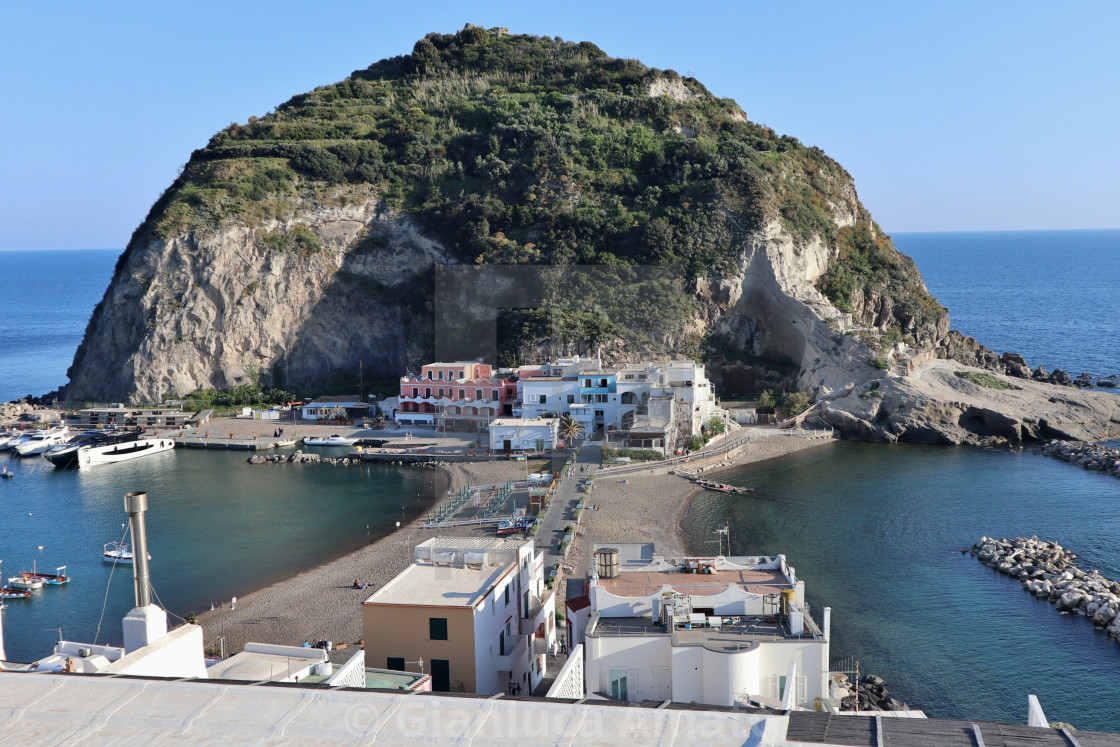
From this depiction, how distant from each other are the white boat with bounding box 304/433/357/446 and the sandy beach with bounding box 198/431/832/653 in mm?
8703

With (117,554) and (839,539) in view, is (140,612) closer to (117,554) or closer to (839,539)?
(117,554)

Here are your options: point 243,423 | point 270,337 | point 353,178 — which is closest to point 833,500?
point 243,423

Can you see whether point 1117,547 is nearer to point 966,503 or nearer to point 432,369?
point 966,503

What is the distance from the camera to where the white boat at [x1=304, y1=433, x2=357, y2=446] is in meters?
47.7

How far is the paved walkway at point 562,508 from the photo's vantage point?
28.2 metres

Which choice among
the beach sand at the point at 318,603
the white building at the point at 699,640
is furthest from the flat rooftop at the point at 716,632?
the beach sand at the point at 318,603

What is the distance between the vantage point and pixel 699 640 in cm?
1391

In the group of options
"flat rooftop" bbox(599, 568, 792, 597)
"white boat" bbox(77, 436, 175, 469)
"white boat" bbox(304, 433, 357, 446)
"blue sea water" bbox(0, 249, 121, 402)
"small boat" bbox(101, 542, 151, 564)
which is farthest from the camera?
"blue sea water" bbox(0, 249, 121, 402)

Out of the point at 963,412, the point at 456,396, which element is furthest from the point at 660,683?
the point at 963,412

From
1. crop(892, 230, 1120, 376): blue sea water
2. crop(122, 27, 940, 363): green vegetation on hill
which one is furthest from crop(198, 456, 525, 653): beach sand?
crop(892, 230, 1120, 376): blue sea water

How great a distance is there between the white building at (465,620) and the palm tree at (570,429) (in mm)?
24349

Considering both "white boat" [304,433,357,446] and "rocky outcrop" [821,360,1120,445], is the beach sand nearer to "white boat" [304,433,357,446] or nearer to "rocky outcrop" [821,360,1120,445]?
"white boat" [304,433,357,446]

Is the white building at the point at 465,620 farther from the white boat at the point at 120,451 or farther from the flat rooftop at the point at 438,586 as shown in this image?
the white boat at the point at 120,451

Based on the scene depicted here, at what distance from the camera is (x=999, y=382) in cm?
4950
